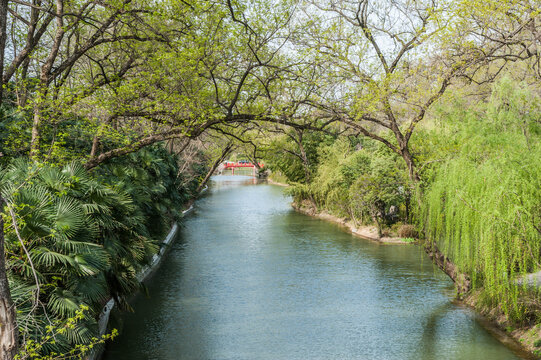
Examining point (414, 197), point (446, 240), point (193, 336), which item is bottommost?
point (193, 336)

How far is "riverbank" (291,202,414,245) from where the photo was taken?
28.0m

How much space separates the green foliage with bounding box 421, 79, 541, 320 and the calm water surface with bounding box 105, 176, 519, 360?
7.42 feet

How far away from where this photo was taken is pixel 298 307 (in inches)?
660

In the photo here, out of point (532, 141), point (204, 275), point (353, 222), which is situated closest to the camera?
point (532, 141)

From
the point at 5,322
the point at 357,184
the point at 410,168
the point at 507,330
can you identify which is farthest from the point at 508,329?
the point at 357,184

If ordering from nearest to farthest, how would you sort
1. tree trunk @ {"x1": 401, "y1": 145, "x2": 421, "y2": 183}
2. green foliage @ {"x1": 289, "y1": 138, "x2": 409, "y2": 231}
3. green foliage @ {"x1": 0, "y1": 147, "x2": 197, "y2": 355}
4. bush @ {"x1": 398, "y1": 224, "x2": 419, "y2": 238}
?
green foliage @ {"x1": 0, "y1": 147, "x2": 197, "y2": 355}
tree trunk @ {"x1": 401, "y1": 145, "x2": 421, "y2": 183}
green foliage @ {"x1": 289, "y1": 138, "x2": 409, "y2": 231}
bush @ {"x1": 398, "y1": 224, "x2": 419, "y2": 238}

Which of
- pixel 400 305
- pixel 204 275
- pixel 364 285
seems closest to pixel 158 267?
pixel 204 275

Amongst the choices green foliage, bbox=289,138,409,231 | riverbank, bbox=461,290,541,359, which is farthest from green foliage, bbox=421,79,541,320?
green foliage, bbox=289,138,409,231

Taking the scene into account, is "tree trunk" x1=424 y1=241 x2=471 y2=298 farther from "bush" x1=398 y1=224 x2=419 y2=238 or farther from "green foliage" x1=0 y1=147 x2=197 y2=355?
"bush" x1=398 y1=224 x2=419 y2=238

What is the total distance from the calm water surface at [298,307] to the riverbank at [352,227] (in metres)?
1.14

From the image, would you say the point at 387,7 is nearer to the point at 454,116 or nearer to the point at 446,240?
the point at 454,116

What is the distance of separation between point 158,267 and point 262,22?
12.4 meters

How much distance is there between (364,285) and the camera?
1953cm

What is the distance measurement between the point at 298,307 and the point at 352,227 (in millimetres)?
16160
